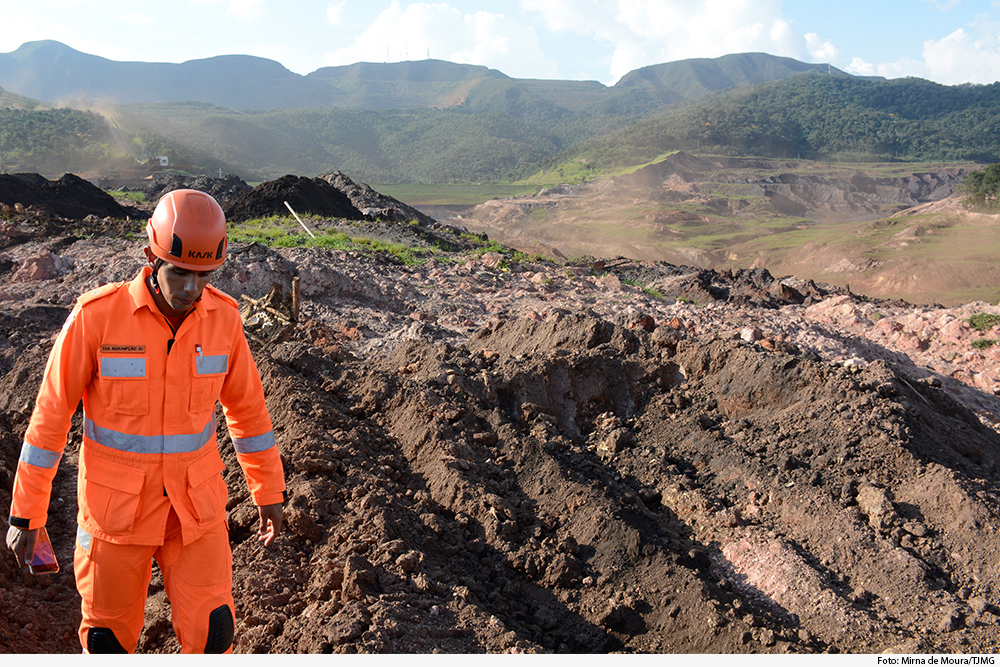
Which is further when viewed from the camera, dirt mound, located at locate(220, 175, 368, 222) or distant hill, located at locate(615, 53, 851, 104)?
distant hill, located at locate(615, 53, 851, 104)

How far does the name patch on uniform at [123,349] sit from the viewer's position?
2.32m

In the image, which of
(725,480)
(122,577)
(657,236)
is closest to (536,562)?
(725,480)

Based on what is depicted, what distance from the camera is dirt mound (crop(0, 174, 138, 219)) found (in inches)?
730

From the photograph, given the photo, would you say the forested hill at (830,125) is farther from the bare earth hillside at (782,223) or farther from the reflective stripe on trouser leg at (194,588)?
the reflective stripe on trouser leg at (194,588)

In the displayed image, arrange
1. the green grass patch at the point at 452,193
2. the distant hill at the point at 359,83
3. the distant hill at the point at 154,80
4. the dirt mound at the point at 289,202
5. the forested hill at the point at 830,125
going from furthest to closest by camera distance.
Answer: the distant hill at the point at 359,83 < the distant hill at the point at 154,80 < the forested hill at the point at 830,125 < the green grass patch at the point at 452,193 < the dirt mound at the point at 289,202

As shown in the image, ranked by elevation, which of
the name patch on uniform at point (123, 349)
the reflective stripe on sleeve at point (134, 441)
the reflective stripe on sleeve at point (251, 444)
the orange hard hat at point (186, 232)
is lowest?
the reflective stripe on sleeve at point (251, 444)

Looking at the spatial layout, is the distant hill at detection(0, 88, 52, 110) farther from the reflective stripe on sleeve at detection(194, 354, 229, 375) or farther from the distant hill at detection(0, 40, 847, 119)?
the reflective stripe on sleeve at detection(194, 354, 229, 375)

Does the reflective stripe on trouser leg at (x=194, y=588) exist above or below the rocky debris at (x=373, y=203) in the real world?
below

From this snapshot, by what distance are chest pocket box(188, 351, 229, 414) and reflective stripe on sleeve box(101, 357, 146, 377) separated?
0.58 ft

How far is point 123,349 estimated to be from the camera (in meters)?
2.34

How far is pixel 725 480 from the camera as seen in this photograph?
16.9ft

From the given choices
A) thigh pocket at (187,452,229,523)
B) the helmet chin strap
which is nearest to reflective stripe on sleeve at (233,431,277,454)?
thigh pocket at (187,452,229,523)

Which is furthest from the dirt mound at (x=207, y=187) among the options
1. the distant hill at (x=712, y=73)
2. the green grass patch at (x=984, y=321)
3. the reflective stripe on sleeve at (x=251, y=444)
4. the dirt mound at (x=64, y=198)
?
the distant hill at (x=712, y=73)

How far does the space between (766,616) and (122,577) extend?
10.8 ft
